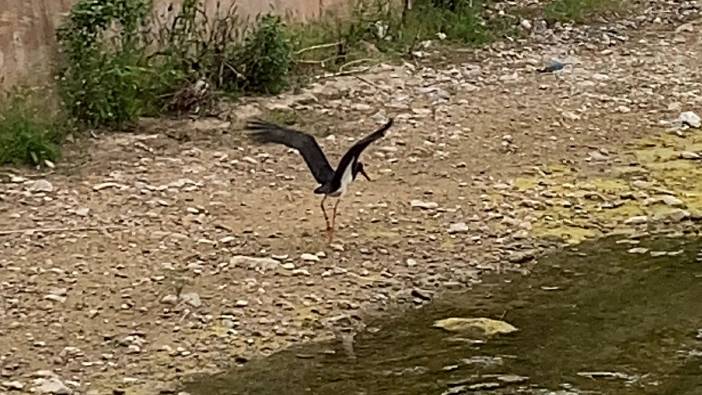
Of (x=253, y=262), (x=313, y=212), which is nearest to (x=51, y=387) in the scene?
(x=253, y=262)

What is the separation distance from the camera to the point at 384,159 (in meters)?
7.50

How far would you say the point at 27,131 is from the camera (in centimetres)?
729

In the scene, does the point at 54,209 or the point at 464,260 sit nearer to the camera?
the point at 464,260

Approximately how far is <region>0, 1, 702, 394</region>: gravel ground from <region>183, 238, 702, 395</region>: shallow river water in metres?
0.15

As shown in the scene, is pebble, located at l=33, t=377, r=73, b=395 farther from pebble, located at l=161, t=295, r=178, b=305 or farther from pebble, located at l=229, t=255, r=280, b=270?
pebble, located at l=229, t=255, r=280, b=270

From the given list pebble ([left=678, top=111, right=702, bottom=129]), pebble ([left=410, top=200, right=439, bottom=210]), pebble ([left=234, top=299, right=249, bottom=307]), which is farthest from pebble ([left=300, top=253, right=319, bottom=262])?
pebble ([left=678, top=111, right=702, bottom=129])

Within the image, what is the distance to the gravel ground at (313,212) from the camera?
17.4 feet

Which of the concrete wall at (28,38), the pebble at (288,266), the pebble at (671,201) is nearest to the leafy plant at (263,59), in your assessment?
the concrete wall at (28,38)

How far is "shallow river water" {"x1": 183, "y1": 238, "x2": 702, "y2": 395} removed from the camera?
4.92 m

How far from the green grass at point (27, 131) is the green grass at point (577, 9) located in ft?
15.2

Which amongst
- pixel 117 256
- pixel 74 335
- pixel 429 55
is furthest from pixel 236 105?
pixel 74 335

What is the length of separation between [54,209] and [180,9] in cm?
236

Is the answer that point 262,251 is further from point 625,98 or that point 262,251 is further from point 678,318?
point 625,98

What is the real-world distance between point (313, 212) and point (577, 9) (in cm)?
514
